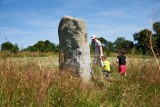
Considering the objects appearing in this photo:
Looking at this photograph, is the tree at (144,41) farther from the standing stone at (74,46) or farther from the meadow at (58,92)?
the standing stone at (74,46)

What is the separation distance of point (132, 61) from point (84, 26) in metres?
2.38

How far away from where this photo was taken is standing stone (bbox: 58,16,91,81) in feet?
28.8

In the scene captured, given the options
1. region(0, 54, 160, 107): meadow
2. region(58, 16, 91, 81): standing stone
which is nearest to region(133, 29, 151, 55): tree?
region(0, 54, 160, 107): meadow

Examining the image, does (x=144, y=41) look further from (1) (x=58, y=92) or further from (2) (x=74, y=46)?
(2) (x=74, y=46)

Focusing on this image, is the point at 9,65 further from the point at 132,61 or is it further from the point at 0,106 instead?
the point at 132,61

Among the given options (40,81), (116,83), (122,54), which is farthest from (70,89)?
(122,54)

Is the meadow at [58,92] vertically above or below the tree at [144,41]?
below

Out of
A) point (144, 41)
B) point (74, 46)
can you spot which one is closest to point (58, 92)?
point (144, 41)

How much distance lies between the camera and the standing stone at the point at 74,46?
878 centimetres

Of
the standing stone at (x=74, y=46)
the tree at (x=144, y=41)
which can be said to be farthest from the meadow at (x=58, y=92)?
the standing stone at (x=74, y=46)

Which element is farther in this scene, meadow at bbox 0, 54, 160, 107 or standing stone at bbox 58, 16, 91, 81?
standing stone at bbox 58, 16, 91, 81

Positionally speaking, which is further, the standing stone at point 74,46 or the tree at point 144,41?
the standing stone at point 74,46

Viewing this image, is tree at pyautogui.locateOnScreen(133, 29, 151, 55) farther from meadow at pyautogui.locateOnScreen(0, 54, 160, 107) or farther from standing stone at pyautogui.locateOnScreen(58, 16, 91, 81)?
standing stone at pyautogui.locateOnScreen(58, 16, 91, 81)

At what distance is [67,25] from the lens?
30.5 feet
